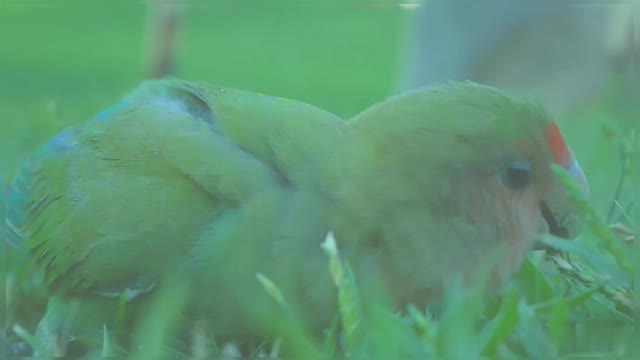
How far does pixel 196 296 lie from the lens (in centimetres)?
150

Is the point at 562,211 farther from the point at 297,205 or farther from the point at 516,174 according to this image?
the point at 297,205

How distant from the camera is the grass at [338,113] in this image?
4.53ft

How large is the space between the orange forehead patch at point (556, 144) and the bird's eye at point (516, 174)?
0.05 meters

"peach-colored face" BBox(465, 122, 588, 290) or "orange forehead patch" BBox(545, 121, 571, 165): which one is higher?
"orange forehead patch" BBox(545, 121, 571, 165)

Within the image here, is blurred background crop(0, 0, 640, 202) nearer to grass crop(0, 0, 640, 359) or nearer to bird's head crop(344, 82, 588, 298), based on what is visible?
grass crop(0, 0, 640, 359)

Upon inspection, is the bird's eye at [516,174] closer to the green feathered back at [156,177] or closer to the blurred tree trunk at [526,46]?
the green feathered back at [156,177]

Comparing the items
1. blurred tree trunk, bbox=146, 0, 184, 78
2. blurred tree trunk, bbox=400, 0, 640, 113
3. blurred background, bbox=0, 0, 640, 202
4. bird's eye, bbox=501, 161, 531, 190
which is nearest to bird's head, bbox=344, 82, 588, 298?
bird's eye, bbox=501, 161, 531, 190

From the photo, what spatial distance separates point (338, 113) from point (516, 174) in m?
0.45

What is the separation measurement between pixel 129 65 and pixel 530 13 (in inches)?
48.6

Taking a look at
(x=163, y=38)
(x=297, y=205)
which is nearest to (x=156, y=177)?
(x=297, y=205)

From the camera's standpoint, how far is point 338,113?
6.41 ft

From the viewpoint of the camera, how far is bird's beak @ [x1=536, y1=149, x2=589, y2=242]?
1.63m

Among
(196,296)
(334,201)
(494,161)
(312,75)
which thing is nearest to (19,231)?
(196,296)

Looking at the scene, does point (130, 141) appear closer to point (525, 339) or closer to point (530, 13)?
point (525, 339)
